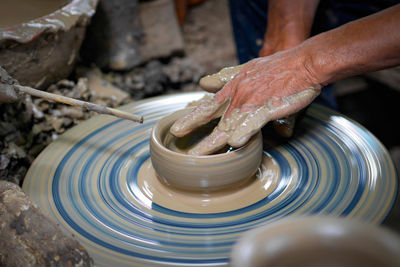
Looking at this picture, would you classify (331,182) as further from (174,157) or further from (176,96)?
(176,96)

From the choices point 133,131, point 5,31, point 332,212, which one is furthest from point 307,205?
point 5,31

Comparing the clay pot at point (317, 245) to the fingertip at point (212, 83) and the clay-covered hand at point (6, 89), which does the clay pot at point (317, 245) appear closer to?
the fingertip at point (212, 83)

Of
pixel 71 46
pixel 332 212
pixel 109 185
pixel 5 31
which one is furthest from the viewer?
pixel 71 46

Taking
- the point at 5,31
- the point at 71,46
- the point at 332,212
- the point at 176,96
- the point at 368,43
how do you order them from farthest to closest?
1. the point at 71,46
2. the point at 176,96
3. the point at 5,31
4. the point at 368,43
5. the point at 332,212

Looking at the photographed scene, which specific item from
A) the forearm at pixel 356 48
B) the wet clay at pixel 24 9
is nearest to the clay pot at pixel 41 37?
the wet clay at pixel 24 9

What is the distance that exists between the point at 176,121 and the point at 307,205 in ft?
1.78

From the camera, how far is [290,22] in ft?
6.28

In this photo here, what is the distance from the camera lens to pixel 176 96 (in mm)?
1938

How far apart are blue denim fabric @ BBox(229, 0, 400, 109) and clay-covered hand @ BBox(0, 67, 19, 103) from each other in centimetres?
152

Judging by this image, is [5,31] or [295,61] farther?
[5,31]

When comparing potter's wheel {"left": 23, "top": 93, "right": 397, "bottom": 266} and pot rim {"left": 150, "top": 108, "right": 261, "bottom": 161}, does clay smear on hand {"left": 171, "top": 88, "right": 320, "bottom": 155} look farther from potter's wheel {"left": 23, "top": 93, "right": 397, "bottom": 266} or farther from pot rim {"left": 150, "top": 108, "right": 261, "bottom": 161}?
potter's wheel {"left": 23, "top": 93, "right": 397, "bottom": 266}

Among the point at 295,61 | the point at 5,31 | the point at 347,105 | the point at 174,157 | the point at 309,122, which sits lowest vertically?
the point at 347,105

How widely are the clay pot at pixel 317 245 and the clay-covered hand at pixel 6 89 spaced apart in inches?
43.0

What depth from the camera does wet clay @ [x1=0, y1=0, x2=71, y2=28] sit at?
6.88 ft
